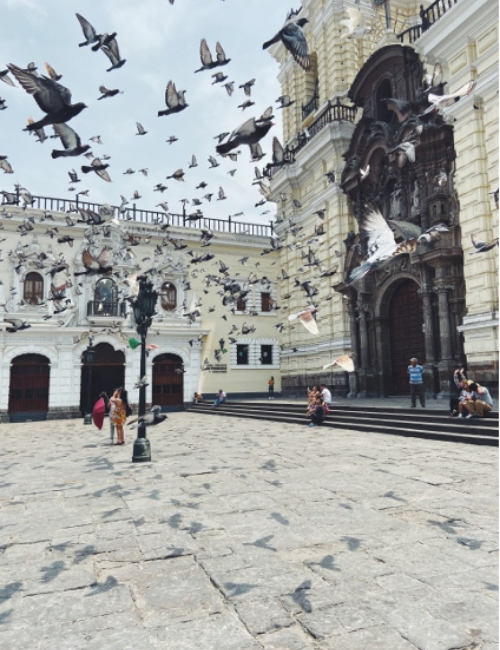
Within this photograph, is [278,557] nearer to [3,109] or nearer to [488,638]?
[488,638]

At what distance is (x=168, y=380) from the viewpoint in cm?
2800

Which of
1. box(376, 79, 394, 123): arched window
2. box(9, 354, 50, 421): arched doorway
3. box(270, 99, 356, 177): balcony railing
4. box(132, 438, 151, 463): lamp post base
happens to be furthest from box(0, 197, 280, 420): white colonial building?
box(132, 438, 151, 463): lamp post base

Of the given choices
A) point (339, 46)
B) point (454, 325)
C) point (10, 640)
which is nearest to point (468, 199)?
point (454, 325)

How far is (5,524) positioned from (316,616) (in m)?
3.72

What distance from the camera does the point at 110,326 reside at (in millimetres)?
26578

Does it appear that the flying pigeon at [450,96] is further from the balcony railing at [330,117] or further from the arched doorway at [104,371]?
the arched doorway at [104,371]

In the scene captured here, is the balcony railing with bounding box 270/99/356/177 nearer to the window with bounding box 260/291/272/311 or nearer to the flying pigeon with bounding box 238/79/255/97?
the window with bounding box 260/291/272/311

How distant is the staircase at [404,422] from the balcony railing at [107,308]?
11.7 m

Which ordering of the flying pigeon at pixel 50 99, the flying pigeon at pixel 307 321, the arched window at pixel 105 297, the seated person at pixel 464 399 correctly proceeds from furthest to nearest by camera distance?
the arched window at pixel 105 297 < the seated person at pixel 464 399 < the flying pigeon at pixel 307 321 < the flying pigeon at pixel 50 99

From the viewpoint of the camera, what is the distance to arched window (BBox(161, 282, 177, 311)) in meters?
28.3

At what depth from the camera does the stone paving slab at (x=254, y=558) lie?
2877 mm

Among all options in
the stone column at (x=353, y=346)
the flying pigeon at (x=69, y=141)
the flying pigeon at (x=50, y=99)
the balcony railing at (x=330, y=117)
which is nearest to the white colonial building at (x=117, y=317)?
the stone column at (x=353, y=346)

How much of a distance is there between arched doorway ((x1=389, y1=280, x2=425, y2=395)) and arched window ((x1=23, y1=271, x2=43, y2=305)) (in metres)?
18.5

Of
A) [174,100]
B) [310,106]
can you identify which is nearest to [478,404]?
[174,100]
